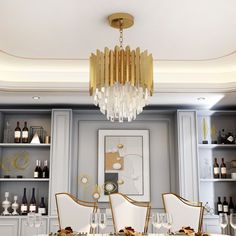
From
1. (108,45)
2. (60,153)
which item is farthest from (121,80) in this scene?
(60,153)

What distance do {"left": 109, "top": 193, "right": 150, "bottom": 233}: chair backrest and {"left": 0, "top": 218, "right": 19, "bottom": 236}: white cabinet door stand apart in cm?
163

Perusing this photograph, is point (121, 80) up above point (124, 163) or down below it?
above

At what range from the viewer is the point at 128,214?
3.62 metres

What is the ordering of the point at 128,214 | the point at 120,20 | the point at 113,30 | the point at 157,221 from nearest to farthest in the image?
the point at 157,221
the point at 120,20
the point at 113,30
the point at 128,214

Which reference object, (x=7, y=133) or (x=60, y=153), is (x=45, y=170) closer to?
(x=60, y=153)

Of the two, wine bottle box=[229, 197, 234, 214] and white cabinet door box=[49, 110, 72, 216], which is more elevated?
white cabinet door box=[49, 110, 72, 216]

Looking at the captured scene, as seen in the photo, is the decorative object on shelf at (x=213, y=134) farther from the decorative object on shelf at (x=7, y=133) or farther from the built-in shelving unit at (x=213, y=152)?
the decorative object on shelf at (x=7, y=133)

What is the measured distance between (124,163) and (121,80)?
7.96 feet

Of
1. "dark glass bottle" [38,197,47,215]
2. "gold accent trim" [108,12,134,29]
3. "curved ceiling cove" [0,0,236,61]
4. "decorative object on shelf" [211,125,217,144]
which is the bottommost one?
"dark glass bottle" [38,197,47,215]

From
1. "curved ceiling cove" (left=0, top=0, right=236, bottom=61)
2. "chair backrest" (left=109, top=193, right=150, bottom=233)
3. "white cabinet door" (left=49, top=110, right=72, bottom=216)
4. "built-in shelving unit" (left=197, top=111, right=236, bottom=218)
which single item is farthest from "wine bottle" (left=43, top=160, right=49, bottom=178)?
"built-in shelving unit" (left=197, top=111, right=236, bottom=218)

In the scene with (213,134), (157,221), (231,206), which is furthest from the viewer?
(213,134)

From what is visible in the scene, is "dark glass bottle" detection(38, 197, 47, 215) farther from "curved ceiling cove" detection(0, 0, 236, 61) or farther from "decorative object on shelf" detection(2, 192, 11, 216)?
"curved ceiling cove" detection(0, 0, 236, 61)

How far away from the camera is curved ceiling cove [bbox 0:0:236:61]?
2844mm

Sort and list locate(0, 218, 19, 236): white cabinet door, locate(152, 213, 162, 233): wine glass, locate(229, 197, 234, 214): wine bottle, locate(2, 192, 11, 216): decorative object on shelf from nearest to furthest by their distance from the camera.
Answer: locate(152, 213, 162, 233): wine glass < locate(0, 218, 19, 236): white cabinet door < locate(2, 192, 11, 216): decorative object on shelf < locate(229, 197, 234, 214): wine bottle
